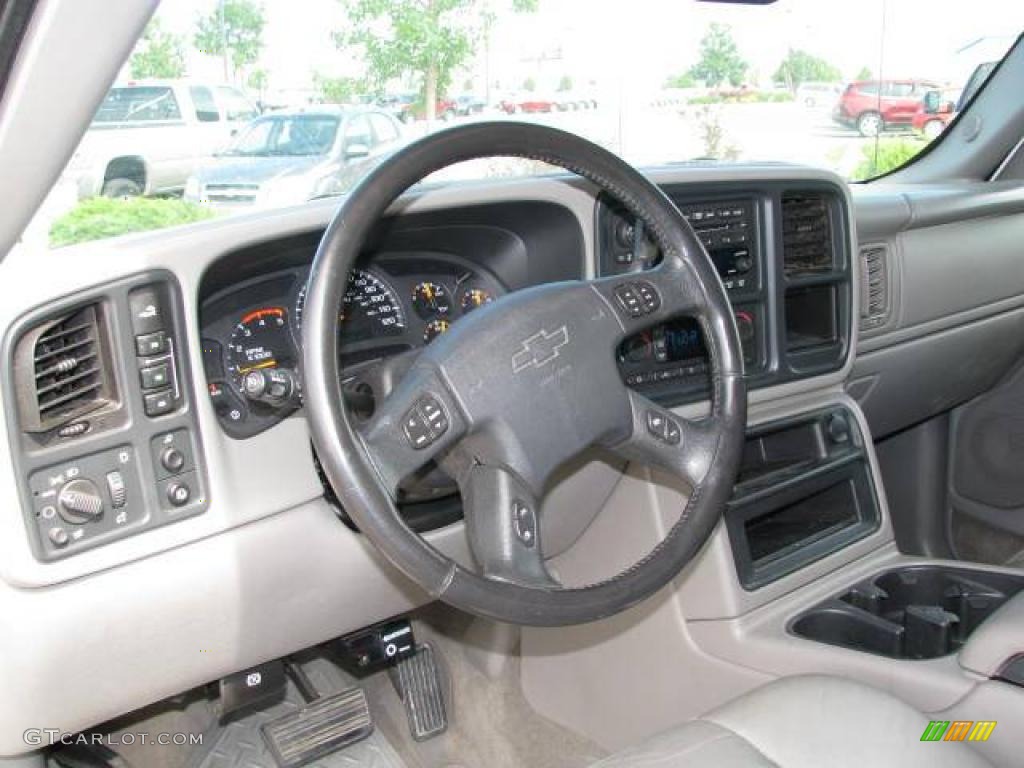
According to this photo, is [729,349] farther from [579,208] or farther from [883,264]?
[883,264]

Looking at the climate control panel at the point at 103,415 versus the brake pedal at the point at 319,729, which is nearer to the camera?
the climate control panel at the point at 103,415

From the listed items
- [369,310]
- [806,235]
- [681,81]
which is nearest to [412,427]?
[369,310]

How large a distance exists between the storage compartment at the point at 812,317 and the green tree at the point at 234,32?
4.32ft

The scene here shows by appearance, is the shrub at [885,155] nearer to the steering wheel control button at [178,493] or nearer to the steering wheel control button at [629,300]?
the steering wheel control button at [629,300]

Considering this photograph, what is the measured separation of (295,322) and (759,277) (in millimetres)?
1061

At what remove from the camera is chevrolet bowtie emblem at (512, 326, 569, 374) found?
5.10 ft

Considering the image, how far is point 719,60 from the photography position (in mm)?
3105

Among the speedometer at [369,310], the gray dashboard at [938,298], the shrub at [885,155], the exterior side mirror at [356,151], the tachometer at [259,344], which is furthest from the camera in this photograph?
the shrub at [885,155]

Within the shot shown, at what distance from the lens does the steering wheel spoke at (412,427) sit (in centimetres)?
142

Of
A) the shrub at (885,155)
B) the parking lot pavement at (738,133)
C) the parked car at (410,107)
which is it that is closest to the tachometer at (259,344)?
the parked car at (410,107)

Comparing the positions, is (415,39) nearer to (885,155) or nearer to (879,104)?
(879,104)

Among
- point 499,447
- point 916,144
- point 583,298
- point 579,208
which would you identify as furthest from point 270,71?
point 916,144

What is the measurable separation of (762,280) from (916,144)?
1.60 meters

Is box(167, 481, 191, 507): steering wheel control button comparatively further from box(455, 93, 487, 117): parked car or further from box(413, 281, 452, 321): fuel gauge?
box(455, 93, 487, 117): parked car
